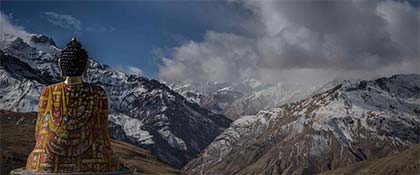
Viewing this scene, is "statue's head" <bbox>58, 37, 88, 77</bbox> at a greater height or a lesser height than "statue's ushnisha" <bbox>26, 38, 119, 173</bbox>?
greater

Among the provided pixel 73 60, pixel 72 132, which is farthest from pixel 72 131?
pixel 73 60

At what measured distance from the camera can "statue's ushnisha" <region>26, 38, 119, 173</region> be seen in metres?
25.2

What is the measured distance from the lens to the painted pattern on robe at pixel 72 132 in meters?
25.2

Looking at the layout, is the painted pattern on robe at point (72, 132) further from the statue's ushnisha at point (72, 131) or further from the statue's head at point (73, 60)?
the statue's head at point (73, 60)

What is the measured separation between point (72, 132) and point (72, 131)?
2.0 inches

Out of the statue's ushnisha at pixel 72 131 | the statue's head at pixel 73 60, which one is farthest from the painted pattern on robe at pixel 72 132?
the statue's head at pixel 73 60

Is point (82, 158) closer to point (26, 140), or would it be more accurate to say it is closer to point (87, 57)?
point (87, 57)

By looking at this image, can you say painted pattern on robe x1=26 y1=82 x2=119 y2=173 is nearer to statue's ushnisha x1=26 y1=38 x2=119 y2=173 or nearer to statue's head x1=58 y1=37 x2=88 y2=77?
statue's ushnisha x1=26 y1=38 x2=119 y2=173

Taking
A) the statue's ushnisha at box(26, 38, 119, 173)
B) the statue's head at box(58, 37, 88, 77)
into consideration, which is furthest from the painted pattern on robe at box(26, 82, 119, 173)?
the statue's head at box(58, 37, 88, 77)

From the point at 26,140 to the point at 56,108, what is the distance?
157 meters

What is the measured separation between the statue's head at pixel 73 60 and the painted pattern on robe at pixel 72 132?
0.95m

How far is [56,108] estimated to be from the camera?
2594cm

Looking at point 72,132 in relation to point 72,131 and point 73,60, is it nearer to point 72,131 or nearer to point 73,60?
point 72,131

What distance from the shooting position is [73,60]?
27.4 m
